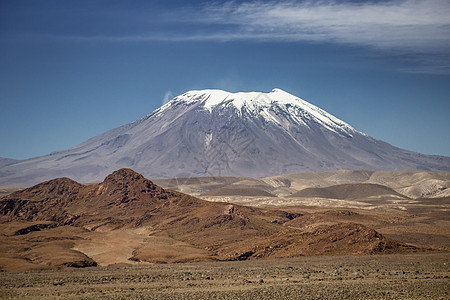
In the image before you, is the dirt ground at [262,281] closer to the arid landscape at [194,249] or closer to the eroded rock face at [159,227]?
the arid landscape at [194,249]

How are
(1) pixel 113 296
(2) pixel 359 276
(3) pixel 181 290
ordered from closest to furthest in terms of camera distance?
1. (1) pixel 113 296
2. (3) pixel 181 290
3. (2) pixel 359 276

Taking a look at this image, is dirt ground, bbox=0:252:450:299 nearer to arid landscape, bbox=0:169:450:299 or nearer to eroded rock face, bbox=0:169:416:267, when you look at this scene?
arid landscape, bbox=0:169:450:299

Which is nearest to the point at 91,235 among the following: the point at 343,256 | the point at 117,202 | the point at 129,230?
the point at 129,230

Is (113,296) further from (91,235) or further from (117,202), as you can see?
(117,202)

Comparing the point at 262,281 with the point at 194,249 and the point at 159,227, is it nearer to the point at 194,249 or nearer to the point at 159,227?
the point at 194,249

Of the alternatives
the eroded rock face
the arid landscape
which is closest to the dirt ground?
the arid landscape

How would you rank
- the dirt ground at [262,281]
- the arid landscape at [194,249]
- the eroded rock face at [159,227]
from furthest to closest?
the eroded rock face at [159,227]
the arid landscape at [194,249]
the dirt ground at [262,281]

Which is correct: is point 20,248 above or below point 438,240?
above

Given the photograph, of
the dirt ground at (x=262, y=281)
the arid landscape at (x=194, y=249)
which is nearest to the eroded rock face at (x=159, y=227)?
the arid landscape at (x=194, y=249)
